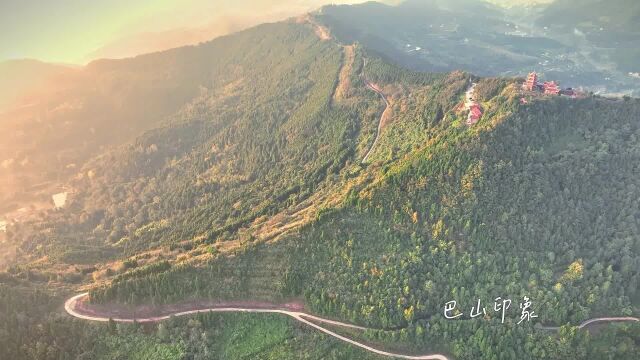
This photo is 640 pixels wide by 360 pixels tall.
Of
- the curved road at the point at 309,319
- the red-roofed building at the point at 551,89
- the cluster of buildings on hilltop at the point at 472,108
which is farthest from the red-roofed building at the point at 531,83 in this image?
the curved road at the point at 309,319

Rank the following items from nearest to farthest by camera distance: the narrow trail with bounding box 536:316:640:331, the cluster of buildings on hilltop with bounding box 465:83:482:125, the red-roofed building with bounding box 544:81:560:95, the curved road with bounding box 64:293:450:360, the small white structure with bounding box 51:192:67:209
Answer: the curved road with bounding box 64:293:450:360
the narrow trail with bounding box 536:316:640:331
the cluster of buildings on hilltop with bounding box 465:83:482:125
the red-roofed building with bounding box 544:81:560:95
the small white structure with bounding box 51:192:67:209

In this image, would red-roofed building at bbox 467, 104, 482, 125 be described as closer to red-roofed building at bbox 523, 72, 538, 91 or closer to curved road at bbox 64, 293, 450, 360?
red-roofed building at bbox 523, 72, 538, 91

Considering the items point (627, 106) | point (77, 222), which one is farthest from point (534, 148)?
point (77, 222)

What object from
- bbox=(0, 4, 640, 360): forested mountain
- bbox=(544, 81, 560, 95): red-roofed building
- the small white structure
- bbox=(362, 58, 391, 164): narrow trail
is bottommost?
the small white structure

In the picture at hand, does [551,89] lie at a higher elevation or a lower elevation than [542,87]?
lower

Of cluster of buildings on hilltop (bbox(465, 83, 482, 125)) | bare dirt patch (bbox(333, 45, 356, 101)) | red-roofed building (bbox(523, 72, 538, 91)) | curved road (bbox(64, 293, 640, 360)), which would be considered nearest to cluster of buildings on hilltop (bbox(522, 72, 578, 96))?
red-roofed building (bbox(523, 72, 538, 91))

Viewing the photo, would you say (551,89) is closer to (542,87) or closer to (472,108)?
(542,87)

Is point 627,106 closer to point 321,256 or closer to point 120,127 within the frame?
point 321,256

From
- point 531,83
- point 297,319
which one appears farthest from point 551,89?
point 297,319

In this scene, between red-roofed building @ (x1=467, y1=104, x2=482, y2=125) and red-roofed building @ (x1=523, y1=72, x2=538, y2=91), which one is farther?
red-roofed building @ (x1=523, y1=72, x2=538, y2=91)
